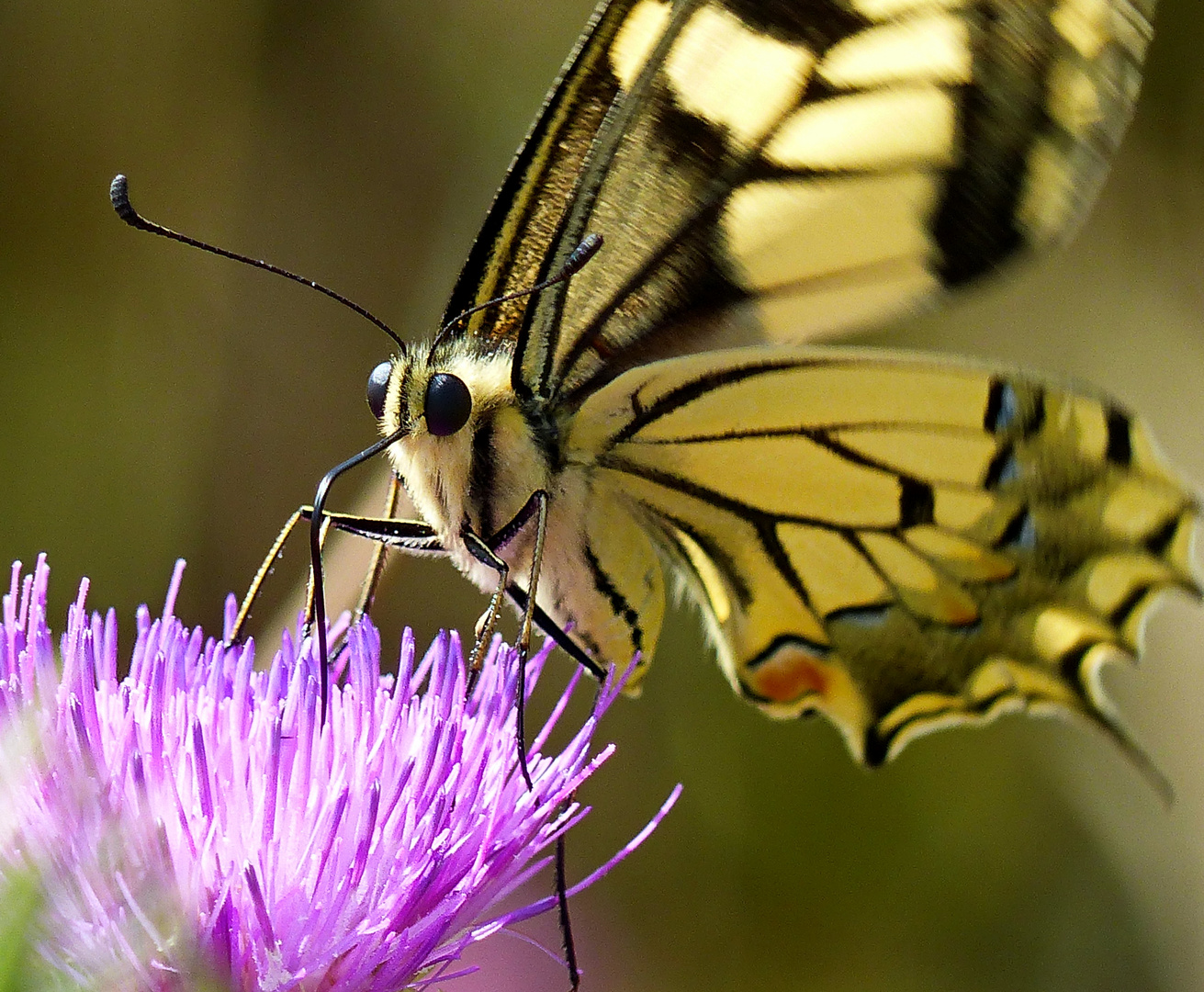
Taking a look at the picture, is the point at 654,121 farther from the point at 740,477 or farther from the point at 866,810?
the point at 866,810

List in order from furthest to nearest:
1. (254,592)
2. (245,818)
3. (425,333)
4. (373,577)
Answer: (425,333), (373,577), (254,592), (245,818)

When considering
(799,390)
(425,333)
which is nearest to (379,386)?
(799,390)

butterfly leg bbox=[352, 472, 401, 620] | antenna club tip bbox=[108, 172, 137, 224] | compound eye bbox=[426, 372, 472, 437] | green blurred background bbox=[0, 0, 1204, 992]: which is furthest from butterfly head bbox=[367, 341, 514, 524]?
green blurred background bbox=[0, 0, 1204, 992]

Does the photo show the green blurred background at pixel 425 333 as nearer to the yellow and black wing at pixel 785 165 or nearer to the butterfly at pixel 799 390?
the butterfly at pixel 799 390

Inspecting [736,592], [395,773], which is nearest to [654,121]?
[736,592]

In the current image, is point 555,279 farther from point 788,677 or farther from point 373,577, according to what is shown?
point 788,677

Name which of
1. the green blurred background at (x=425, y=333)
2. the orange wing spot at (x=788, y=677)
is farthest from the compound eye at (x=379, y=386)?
the green blurred background at (x=425, y=333)
